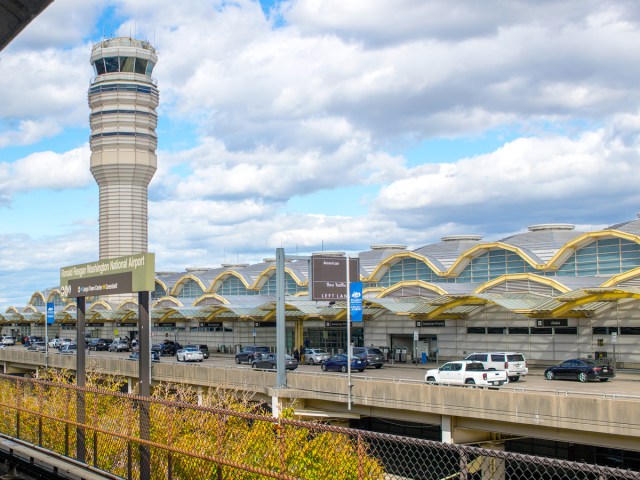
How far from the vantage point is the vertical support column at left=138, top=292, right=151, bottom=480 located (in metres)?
13.5

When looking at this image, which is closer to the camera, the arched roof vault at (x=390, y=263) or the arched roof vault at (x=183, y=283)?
the arched roof vault at (x=390, y=263)

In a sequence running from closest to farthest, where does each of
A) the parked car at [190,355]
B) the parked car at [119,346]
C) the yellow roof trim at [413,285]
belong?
the yellow roof trim at [413,285]
the parked car at [190,355]
the parked car at [119,346]

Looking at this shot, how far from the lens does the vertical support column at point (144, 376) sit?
531 inches

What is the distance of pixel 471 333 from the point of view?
55.9m

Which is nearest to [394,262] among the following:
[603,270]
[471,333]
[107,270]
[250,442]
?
[471,333]

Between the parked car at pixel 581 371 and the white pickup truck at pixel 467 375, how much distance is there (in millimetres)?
5010

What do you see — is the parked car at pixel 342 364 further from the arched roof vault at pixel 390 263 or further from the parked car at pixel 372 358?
the arched roof vault at pixel 390 263

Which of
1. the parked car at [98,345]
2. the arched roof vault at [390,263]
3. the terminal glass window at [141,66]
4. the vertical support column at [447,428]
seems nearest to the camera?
the vertical support column at [447,428]

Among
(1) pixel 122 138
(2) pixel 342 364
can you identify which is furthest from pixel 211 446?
(1) pixel 122 138

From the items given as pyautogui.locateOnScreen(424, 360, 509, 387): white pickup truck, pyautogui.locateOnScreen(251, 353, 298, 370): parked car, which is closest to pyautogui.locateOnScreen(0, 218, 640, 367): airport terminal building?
pyautogui.locateOnScreen(251, 353, 298, 370): parked car

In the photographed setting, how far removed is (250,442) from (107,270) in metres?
9.36

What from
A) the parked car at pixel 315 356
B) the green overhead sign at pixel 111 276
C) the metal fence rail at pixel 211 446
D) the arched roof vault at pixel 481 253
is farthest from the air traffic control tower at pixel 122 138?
the metal fence rail at pixel 211 446

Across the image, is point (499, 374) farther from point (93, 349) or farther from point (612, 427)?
point (93, 349)

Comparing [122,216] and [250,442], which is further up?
[122,216]
